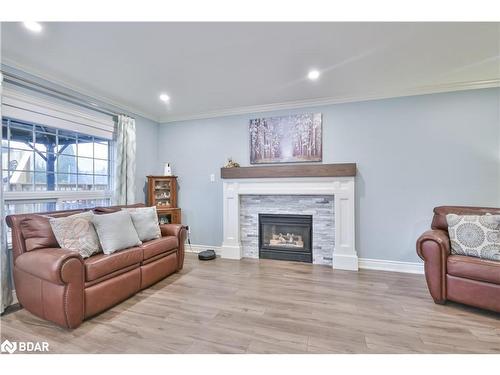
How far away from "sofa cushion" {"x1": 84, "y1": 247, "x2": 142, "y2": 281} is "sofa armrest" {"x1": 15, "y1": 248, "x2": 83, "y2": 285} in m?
0.12

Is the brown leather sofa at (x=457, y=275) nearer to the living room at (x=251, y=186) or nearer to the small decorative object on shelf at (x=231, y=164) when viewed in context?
the living room at (x=251, y=186)

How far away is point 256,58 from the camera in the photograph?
233cm

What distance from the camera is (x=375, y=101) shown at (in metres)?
3.30

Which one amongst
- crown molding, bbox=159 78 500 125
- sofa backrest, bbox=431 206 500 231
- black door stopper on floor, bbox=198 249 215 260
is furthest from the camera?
black door stopper on floor, bbox=198 249 215 260

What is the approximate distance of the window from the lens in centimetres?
247

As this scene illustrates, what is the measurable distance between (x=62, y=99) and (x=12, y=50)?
70 centimetres

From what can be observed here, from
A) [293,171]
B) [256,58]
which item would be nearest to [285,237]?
[293,171]

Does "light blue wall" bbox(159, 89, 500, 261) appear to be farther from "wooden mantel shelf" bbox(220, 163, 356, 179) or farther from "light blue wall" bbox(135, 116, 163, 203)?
"light blue wall" bbox(135, 116, 163, 203)

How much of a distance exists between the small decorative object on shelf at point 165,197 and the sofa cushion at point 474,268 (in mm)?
3622

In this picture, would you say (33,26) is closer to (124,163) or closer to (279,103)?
(124,163)

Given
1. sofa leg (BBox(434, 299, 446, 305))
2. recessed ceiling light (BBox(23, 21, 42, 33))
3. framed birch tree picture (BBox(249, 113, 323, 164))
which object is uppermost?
recessed ceiling light (BBox(23, 21, 42, 33))

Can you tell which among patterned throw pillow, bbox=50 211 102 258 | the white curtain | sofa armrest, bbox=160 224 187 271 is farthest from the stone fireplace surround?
patterned throw pillow, bbox=50 211 102 258

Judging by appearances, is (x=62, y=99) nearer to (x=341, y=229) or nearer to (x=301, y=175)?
(x=301, y=175)
